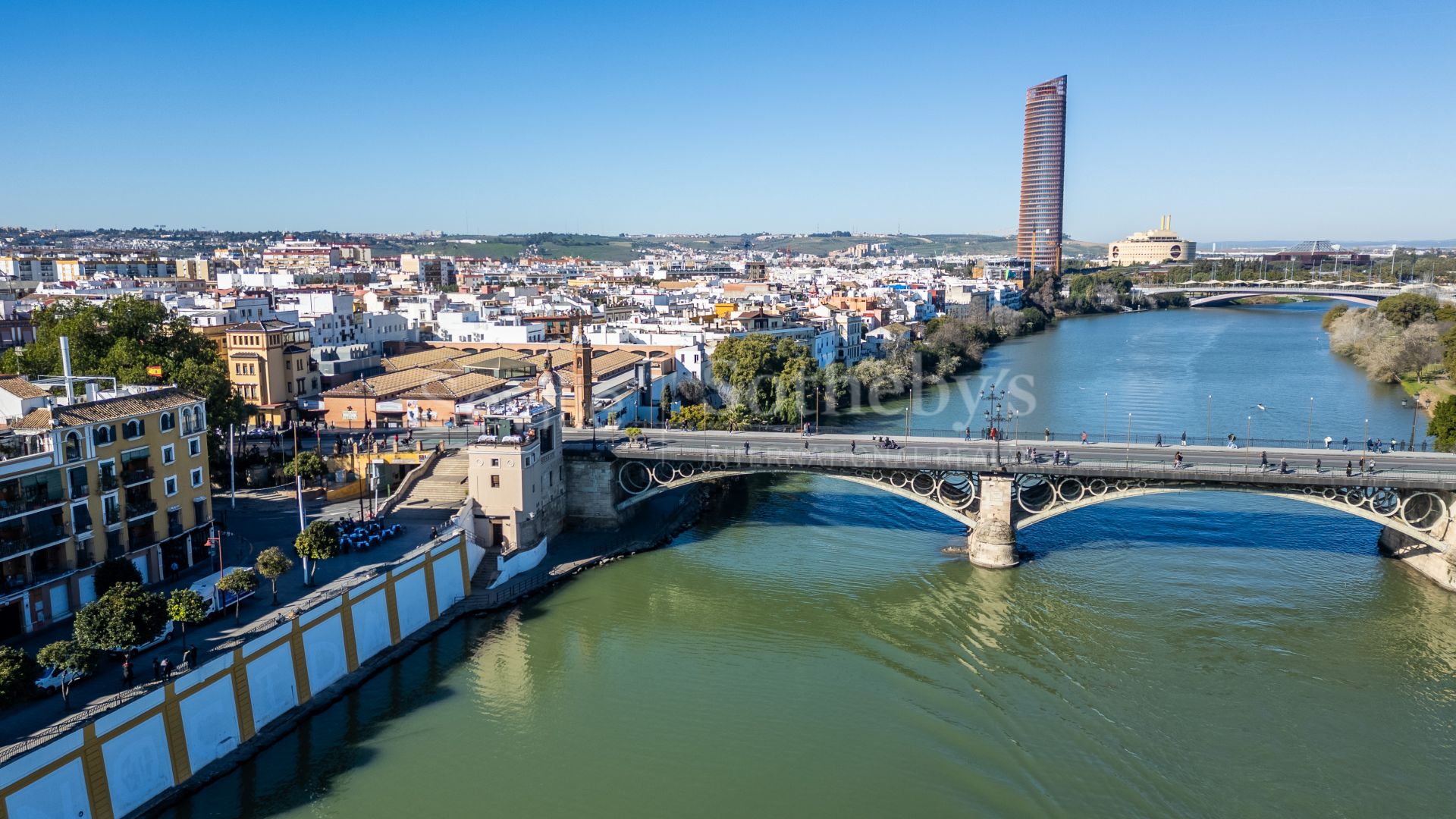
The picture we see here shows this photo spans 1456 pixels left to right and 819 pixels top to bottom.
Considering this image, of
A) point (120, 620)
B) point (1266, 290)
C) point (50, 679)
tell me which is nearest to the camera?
point (50, 679)

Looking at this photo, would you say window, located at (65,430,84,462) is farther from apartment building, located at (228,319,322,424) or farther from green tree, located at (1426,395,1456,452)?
green tree, located at (1426,395,1456,452)

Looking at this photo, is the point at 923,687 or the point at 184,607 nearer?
the point at 184,607

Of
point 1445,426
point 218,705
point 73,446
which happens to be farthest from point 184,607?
point 1445,426

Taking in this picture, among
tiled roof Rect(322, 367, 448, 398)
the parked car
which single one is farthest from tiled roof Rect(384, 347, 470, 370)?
the parked car

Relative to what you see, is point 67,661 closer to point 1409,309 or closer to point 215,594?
point 215,594

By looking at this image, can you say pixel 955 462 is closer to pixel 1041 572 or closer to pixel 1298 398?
pixel 1041 572

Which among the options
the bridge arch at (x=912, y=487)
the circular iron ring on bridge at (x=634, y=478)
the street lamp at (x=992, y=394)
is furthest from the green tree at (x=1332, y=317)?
the circular iron ring on bridge at (x=634, y=478)

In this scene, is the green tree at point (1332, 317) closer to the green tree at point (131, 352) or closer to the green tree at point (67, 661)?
the green tree at point (131, 352)

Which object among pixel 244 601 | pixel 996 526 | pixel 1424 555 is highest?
pixel 244 601
